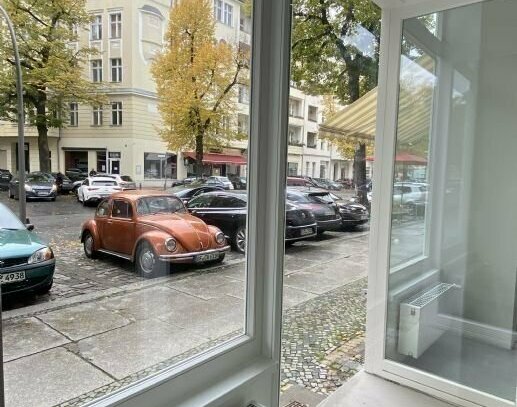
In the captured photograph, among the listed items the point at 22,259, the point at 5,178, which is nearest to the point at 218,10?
the point at 5,178

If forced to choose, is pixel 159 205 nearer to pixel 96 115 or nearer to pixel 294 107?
pixel 96 115

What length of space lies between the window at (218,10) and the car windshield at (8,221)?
0.83 m

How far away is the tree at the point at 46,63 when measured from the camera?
2.51ft

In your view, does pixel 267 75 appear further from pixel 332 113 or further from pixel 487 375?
pixel 487 375

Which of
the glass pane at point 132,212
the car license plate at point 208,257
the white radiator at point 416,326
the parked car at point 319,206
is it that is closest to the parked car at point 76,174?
the glass pane at point 132,212

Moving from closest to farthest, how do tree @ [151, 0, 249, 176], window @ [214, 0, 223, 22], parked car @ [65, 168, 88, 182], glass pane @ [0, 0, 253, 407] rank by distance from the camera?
glass pane @ [0, 0, 253, 407] → parked car @ [65, 168, 88, 182] → tree @ [151, 0, 249, 176] → window @ [214, 0, 223, 22]

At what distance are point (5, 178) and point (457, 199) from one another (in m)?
2.45

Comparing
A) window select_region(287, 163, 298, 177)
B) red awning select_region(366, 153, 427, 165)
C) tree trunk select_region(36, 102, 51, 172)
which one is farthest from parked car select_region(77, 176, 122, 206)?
red awning select_region(366, 153, 427, 165)

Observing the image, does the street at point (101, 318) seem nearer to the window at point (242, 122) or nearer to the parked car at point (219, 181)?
the parked car at point (219, 181)

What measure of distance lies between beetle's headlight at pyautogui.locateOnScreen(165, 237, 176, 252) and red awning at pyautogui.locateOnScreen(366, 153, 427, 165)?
145 cm

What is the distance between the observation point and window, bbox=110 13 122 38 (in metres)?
0.92

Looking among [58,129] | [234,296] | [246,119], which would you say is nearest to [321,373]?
[234,296]

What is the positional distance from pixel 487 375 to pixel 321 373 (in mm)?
914

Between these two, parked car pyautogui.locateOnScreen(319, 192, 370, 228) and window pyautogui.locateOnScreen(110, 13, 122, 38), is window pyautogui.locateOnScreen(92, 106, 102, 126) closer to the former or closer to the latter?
window pyautogui.locateOnScreen(110, 13, 122, 38)
